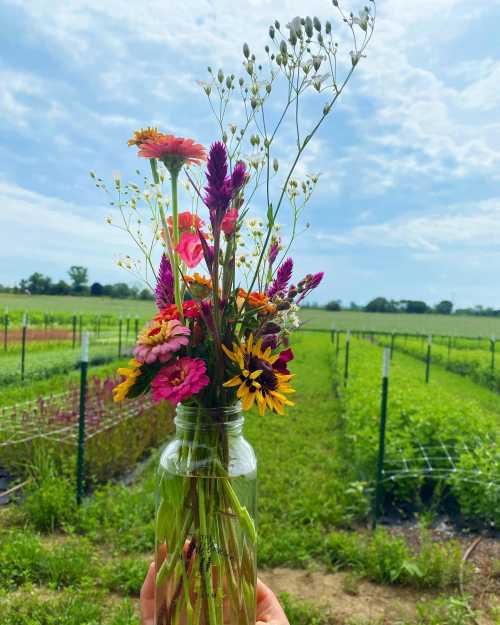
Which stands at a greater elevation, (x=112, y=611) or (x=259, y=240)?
(x=259, y=240)

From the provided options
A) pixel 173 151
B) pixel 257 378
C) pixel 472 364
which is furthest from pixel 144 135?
pixel 472 364

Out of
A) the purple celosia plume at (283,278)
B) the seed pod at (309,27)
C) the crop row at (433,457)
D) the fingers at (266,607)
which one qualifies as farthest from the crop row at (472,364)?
the seed pod at (309,27)

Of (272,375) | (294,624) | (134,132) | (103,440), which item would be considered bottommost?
(294,624)

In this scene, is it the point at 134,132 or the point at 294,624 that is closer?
the point at 134,132

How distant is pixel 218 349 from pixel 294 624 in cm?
273

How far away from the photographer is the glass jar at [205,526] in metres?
1.21

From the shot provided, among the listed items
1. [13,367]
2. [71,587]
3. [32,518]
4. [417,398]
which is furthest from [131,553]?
[13,367]

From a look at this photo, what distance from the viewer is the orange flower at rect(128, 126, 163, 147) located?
1.27 m

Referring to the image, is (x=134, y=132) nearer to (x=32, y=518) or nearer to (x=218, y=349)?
(x=218, y=349)

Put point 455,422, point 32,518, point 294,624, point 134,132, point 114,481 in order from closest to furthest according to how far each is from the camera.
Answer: point 134,132, point 294,624, point 32,518, point 114,481, point 455,422

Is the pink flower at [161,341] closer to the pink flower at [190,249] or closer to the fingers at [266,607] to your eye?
the pink flower at [190,249]

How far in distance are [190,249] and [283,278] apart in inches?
8.8

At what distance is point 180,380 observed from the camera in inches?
44.4

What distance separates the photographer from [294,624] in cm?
324
